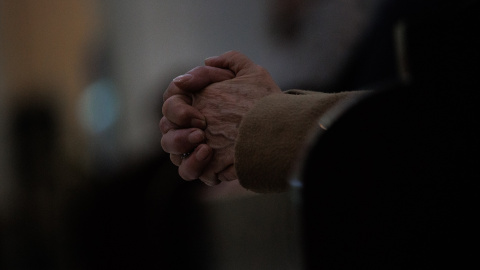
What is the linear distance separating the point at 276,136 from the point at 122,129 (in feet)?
6.50

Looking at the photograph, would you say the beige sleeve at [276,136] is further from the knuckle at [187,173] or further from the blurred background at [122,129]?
the blurred background at [122,129]

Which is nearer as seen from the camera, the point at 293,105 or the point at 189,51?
the point at 293,105

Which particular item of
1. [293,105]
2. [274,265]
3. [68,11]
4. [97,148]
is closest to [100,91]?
[97,148]

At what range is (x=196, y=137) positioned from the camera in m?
0.96

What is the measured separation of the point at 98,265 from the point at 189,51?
1184 mm

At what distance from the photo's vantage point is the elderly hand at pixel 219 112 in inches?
37.2

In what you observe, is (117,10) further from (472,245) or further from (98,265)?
(472,245)

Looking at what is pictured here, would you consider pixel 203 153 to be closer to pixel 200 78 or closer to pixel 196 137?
pixel 196 137

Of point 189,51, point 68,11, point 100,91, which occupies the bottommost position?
point 100,91

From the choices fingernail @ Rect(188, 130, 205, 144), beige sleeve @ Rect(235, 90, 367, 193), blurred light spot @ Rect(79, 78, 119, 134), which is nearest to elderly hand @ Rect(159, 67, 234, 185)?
fingernail @ Rect(188, 130, 205, 144)

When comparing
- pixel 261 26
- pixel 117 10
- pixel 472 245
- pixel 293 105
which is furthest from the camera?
pixel 117 10

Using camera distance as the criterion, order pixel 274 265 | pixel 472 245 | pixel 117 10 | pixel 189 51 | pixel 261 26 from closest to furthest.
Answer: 1. pixel 472 245
2. pixel 274 265
3. pixel 261 26
4. pixel 189 51
5. pixel 117 10

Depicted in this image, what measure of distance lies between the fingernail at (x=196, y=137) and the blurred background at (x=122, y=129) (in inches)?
33.7

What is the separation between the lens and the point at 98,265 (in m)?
2.37
